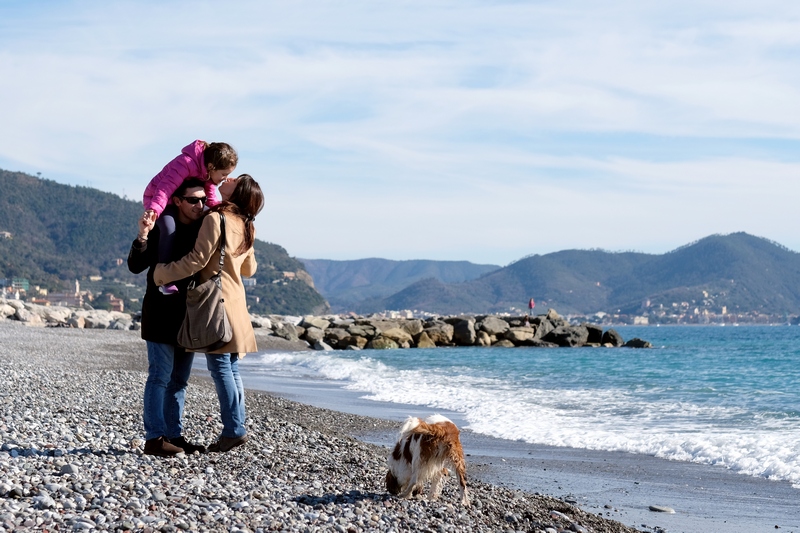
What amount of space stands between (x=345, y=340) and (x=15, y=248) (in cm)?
7609

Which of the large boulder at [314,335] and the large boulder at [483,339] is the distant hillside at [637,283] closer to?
the large boulder at [483,339]

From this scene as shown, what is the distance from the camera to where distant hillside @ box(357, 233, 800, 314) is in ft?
450

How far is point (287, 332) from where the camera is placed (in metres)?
39.6

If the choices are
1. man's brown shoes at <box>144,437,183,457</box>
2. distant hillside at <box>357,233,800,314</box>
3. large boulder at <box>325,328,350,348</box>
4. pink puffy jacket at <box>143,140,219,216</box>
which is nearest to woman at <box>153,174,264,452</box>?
pink puffy jacket at <box>143,140,219,216</box>

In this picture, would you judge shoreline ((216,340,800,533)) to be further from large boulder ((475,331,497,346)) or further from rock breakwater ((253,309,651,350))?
large boulder ((475,331,497,346))

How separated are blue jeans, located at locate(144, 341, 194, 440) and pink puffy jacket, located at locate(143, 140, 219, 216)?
3.01ft

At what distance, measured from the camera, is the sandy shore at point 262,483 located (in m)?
4.04

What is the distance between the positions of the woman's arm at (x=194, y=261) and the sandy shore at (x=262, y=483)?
1187 millimetres

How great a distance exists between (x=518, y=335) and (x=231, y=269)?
127 ft

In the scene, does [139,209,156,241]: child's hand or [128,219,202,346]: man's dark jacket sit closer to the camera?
[139,209,156,241]: child's hand

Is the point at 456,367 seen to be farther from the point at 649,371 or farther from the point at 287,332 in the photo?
the point at 287,332

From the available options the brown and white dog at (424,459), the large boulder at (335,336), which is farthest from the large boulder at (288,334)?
the brown and white dog at (424,459)

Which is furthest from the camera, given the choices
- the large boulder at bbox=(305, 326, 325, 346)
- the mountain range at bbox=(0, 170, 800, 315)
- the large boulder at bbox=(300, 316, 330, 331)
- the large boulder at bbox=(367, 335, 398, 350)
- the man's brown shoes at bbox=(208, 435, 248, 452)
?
the mountain range at bbox=(0, 170, 800, 315)

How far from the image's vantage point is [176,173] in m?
5.18
